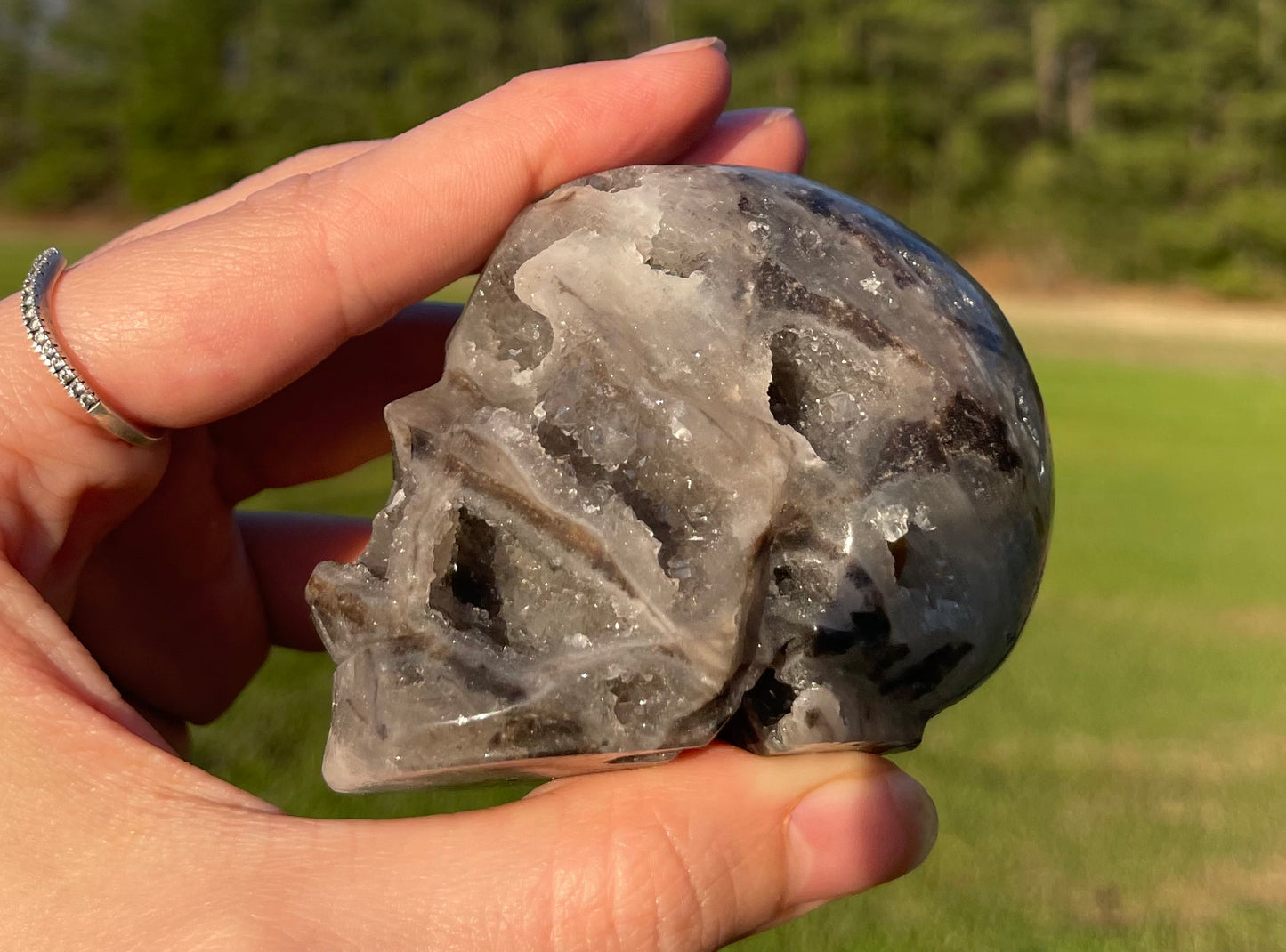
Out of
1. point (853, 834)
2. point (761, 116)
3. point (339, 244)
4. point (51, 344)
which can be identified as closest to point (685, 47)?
point (761, 116)

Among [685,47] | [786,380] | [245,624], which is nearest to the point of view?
[786,380]

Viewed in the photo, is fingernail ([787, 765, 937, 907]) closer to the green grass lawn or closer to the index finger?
the green grass lawn

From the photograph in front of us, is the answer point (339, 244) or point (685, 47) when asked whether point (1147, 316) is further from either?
point (339, 244)

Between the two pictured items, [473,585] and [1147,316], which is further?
[1147,316]

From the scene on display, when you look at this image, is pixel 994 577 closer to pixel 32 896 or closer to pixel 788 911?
pixel 788 911

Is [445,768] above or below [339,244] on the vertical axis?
below

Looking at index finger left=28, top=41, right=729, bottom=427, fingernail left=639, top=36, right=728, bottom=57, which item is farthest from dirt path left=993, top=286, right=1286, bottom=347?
index finger left=28, top=41, right=729, bottom=427

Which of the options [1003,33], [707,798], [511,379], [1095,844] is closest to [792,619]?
[707,798]
